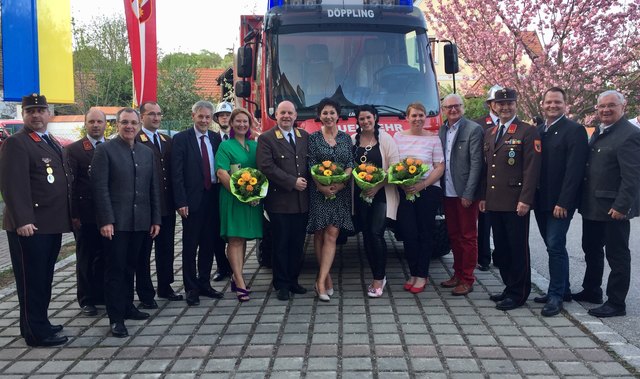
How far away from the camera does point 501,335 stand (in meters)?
5.12

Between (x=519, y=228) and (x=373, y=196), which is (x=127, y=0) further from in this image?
(x=519, y=228)

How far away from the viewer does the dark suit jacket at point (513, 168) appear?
5.75 m

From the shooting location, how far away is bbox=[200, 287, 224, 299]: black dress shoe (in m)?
6.50

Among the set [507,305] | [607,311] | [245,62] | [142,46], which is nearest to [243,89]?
[245,62]

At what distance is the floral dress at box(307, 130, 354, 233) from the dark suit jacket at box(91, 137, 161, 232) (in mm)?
1570

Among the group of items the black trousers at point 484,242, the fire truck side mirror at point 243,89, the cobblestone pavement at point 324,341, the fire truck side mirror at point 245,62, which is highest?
the fire truck side mirror at point 245,62

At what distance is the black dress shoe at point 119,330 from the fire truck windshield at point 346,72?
3232mm

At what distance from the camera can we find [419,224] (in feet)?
21.7

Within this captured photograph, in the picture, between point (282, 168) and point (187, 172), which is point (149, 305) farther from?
point (282, 168)

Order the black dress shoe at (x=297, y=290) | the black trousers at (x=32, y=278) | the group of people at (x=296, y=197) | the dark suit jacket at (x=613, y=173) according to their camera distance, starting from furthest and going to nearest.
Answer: the black dress shoe at (x=297, y=290), the dark suit jacket at (x=613, y=173), the group of people at (x=296, y=197), the black trousers at (x=32, y=278)

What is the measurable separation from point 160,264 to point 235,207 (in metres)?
0.99

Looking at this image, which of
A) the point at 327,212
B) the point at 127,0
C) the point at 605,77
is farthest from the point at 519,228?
the point at 605,77

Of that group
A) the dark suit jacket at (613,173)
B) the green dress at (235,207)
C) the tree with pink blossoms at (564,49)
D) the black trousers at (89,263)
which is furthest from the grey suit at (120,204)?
the tree with pink blossoms at (564,49)

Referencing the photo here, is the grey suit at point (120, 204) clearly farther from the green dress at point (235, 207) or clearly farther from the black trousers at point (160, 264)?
the green dress at point (235, 207)
